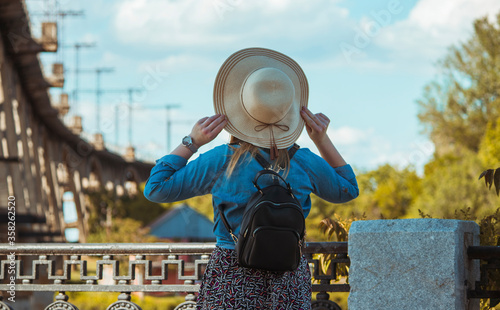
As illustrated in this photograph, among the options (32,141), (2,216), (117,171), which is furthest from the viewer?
(117,171)

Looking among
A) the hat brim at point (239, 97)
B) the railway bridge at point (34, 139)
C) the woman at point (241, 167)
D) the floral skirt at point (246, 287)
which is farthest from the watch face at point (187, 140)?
the railway bridge at point (34, 139)

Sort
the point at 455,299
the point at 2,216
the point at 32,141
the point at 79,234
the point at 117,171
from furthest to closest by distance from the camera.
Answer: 1. the point at 117,171
2. the point at 79,234
3. the point at 32,141
4. the point at 2,216
5. the point at 455,299

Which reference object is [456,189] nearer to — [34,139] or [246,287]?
[34,139]

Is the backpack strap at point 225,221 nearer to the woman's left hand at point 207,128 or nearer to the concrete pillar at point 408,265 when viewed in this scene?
the woman's left hand at point 207,128

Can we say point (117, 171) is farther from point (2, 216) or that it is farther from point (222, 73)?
point (222, 73)

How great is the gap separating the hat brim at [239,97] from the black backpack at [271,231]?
26 cm

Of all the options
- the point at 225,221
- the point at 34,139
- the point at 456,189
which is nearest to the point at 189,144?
the point at 225,221

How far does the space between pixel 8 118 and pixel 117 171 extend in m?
45.4

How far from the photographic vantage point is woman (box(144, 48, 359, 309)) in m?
3.44

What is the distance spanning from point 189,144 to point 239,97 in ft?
1.15

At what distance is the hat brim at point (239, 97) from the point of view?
351 cm

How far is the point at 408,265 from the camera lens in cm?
392

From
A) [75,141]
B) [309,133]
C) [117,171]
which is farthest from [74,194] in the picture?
[309,133]

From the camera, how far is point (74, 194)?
5766 centimetres
